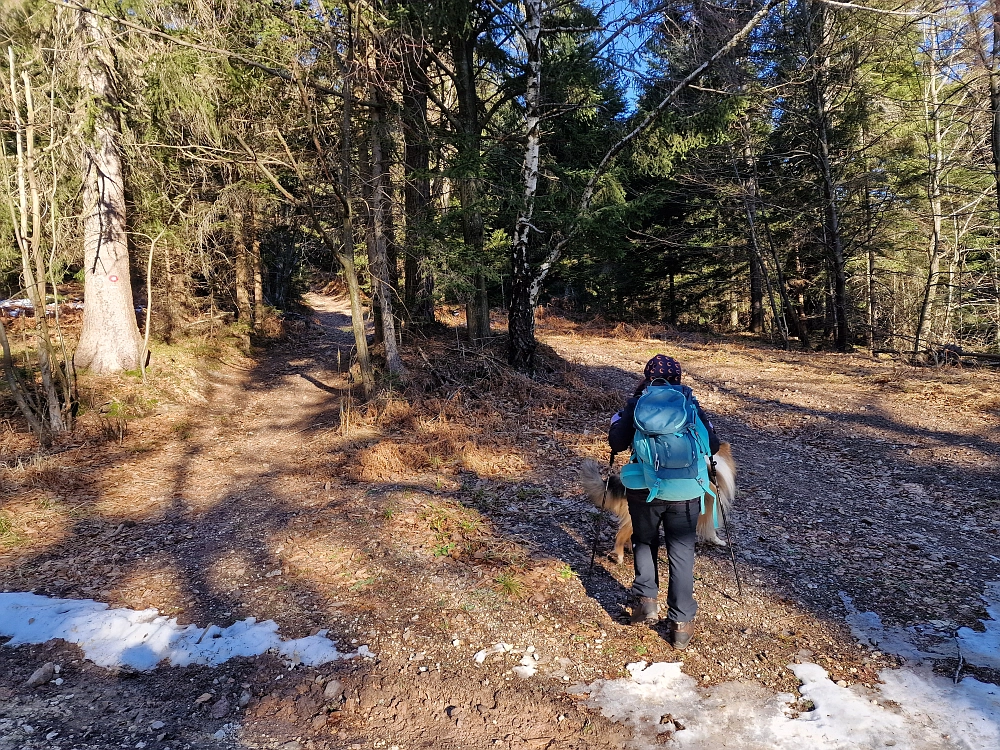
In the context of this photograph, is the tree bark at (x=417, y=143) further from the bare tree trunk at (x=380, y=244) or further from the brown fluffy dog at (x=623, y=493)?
the brown fluffy dog at (x=623, y=493)

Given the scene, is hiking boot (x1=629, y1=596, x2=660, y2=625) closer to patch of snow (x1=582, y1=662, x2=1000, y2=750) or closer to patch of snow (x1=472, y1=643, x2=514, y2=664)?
patch of snow (x1=582, y1=662, x2=1000, y2=750)

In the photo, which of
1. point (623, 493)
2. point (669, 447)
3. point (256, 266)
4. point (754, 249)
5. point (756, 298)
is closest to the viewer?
point (669, 447)

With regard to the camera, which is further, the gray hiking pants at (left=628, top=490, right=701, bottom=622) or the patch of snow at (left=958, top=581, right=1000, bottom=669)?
the gray hiking pants at (left=628, top=490, right=701, bottom=622)

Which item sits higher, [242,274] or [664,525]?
[242,274]

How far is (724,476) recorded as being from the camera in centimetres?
477

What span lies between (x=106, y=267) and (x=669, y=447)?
1109 cm

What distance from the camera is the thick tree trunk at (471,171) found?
990 cm

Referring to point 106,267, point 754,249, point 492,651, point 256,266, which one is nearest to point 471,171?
point 106,267

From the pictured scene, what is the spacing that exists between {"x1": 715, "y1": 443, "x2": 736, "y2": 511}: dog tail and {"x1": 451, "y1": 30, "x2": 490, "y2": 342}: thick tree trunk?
20.4 feet

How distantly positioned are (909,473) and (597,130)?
8691 millimetres

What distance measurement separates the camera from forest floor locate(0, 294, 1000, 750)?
3566 millimetres

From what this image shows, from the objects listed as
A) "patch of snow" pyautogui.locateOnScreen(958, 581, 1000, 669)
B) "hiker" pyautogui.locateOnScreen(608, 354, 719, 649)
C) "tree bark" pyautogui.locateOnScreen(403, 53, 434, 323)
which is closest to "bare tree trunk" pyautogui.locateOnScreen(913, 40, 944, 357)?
"patch of snow" pyautogui.locateOnScreen(958, 581, 1000, 669)

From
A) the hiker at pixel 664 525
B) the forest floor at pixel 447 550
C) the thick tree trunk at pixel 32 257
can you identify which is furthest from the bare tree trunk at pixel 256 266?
the hiker at pixel 664 525

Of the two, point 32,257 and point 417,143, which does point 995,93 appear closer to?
point 417,143
